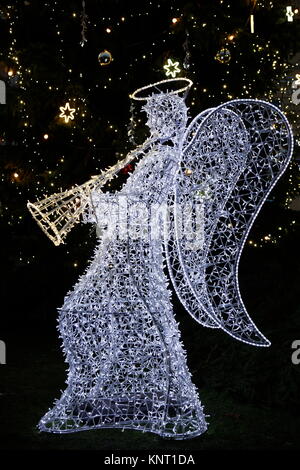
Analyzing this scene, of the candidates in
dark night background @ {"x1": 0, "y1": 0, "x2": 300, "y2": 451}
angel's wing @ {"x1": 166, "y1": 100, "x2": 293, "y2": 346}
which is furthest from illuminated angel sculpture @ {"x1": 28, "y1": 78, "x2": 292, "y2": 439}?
dark night background @ {"x1": 0, "y1": 0, "x2": 300, "y2": 451}

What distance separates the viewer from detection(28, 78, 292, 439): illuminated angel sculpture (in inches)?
193

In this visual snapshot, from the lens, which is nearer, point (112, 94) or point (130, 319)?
point (130, 319)

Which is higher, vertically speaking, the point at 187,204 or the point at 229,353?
the point at 187,204

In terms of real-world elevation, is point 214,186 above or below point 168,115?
below

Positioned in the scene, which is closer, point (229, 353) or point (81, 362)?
point (81, 362)

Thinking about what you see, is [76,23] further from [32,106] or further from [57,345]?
[57,345]

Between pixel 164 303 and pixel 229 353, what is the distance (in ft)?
7.95

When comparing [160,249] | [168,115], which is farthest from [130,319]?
[168,115]

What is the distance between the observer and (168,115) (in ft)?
16.3

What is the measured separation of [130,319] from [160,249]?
580mm

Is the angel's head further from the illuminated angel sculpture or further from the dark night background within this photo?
the dark night background

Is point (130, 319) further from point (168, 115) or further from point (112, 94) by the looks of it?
point (112, 94)

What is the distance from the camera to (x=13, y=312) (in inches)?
469
